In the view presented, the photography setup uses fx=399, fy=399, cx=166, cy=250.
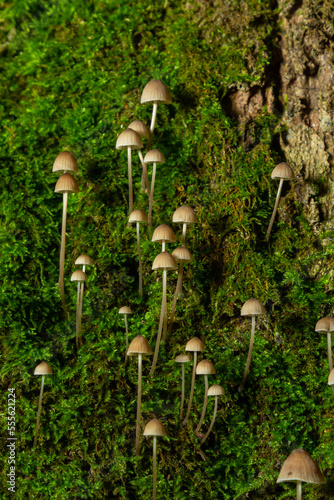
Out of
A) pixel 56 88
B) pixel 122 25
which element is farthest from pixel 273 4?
pixel 56 88

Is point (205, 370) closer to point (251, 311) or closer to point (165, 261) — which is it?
point (251, 311)

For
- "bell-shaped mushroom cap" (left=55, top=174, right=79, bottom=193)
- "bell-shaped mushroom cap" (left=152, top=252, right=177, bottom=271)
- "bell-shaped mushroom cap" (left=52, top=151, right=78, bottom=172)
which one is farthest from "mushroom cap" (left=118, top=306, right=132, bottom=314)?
"bell-shaped mushroom cap" (left=52, top=151, right=78, bottom=172)

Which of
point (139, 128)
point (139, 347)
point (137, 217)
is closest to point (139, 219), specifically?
point (137, 217)

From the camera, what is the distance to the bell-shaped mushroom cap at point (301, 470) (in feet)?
6.56

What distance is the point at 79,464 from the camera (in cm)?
268

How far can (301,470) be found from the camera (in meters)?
2.01

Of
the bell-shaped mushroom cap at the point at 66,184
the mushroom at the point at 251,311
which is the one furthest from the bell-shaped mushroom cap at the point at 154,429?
the bell-shaped mushroom cap at the point at 66,184

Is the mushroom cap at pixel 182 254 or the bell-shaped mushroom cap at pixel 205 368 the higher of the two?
the mushroom cap at pixel 182 254

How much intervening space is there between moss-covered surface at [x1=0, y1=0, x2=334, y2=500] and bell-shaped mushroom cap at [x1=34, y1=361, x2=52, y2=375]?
0.20 m

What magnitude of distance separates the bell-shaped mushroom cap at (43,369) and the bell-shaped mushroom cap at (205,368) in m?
1.04

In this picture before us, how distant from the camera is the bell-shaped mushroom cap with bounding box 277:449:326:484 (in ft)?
6.56

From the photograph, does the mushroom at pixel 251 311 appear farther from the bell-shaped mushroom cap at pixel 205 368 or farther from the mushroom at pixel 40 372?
the mushroom at pixel 40 372

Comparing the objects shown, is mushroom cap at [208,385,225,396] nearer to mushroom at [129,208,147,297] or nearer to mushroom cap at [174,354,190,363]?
mushroom cap at [174,354,190,363]

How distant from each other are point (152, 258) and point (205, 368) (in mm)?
1046
